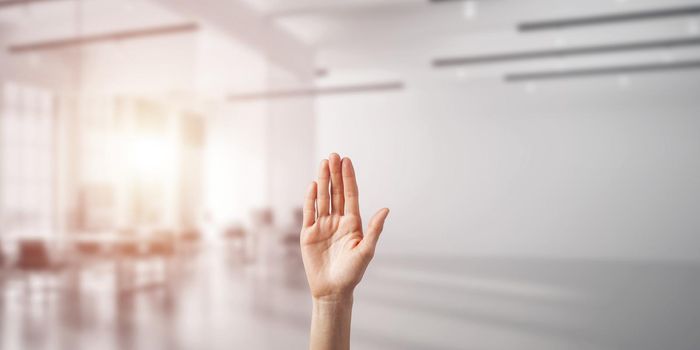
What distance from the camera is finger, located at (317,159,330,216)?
127 cm

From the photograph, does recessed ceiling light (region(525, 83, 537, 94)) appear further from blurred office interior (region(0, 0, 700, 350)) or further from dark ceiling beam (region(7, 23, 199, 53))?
dark ceiling beam (region(7, 23, 199, 53))

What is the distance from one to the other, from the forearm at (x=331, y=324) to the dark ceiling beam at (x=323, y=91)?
5726 mm

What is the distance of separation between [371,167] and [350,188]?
5.04 metres

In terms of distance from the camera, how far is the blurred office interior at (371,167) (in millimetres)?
4332

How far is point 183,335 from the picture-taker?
359 cm

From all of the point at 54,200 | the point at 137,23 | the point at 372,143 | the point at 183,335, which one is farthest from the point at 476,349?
the point at 137,23

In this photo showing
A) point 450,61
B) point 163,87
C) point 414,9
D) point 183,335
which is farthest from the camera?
point 450,61

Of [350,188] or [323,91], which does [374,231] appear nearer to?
[350,188]

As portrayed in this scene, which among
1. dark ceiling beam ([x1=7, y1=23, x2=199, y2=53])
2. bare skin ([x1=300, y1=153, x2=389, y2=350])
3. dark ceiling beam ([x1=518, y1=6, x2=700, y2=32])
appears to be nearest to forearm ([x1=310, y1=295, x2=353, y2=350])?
bare skin ([x1=300, y1=153, x2=389, y2=350])

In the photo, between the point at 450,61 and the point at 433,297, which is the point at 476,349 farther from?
the point at 450,61

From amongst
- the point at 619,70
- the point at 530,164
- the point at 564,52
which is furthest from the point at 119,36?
the point at 619,70

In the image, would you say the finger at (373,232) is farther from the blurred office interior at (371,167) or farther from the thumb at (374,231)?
the blurred office interior at (371,167)

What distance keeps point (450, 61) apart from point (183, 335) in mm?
5024

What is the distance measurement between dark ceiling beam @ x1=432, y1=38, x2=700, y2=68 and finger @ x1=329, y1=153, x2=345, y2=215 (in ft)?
18.7
